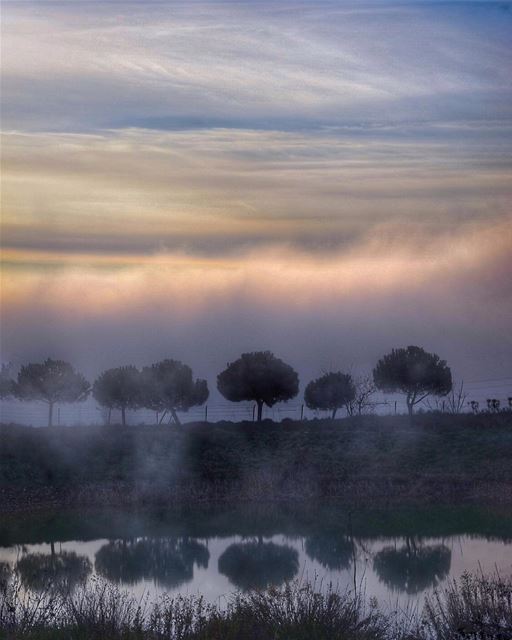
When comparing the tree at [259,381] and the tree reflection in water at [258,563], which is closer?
the tree reflection in water at [258,563]

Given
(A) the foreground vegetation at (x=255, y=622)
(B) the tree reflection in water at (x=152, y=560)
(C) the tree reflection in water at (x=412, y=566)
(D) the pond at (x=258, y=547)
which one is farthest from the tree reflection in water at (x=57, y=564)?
(A) the foreground vegetation at (x=255, y=622)

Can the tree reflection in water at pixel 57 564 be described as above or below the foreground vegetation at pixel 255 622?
below

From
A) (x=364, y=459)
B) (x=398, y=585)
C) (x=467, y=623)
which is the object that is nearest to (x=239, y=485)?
(x=364, y=459)

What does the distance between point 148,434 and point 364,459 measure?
41.2 ft

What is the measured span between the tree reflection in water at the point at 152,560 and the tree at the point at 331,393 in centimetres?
3471

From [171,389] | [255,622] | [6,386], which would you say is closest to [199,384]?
[171,389]

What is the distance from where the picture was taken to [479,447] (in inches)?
1912

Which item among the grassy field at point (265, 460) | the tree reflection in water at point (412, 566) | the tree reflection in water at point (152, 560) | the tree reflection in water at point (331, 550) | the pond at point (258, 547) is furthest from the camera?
the grassy field at point (265, 460)

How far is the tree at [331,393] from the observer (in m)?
64.6

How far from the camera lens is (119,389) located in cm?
6228

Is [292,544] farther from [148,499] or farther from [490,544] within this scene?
[148,499]

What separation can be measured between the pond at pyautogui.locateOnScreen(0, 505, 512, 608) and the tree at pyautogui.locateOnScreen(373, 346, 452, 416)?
27.1m

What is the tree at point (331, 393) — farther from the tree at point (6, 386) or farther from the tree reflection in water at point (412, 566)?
the tree reflection in water at point (412, 566)

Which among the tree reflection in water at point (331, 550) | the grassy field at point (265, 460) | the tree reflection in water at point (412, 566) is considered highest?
the grassy field at point (265, 460)
